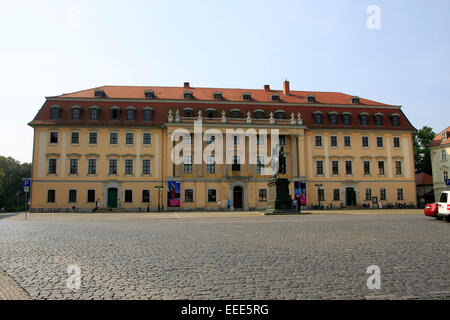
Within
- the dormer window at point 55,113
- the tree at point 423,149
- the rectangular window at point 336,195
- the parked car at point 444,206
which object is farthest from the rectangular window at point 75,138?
the tree at point 423,149

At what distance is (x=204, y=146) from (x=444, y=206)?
31.4 metres

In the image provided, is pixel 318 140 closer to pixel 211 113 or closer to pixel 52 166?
pixel 211 113

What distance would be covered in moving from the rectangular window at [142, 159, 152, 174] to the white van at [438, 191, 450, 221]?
33.9 metres

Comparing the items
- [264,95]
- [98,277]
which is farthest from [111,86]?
[98,277]

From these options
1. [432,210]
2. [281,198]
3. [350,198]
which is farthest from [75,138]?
[432,210]

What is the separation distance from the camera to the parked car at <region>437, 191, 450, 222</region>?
1959cm

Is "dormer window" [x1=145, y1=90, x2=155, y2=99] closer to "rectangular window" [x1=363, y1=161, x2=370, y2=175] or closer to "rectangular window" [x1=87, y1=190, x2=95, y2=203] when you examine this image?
"rectangular window" [x1=87, y1=190, x2=95, y2=203]

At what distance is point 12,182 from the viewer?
81.2 meters

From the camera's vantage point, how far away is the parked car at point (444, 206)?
64.3ft

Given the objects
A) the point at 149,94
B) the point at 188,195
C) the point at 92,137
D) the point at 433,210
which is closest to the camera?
the point at 433,210

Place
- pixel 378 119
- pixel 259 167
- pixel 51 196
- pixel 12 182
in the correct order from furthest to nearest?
pixel 12 182 → pixel 378 119 → pixel 259 167 → pixel 51 196

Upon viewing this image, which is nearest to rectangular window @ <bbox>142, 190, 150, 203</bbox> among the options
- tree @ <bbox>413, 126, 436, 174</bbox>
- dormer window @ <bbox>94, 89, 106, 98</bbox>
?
dormer window @ <bbox>94, 89, 106, 98</bbox>

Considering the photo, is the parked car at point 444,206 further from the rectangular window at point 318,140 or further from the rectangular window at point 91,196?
the rectangular window at point 91,196

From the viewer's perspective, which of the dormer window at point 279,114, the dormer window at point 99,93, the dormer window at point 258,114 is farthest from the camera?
the dormer window at point 279,114
